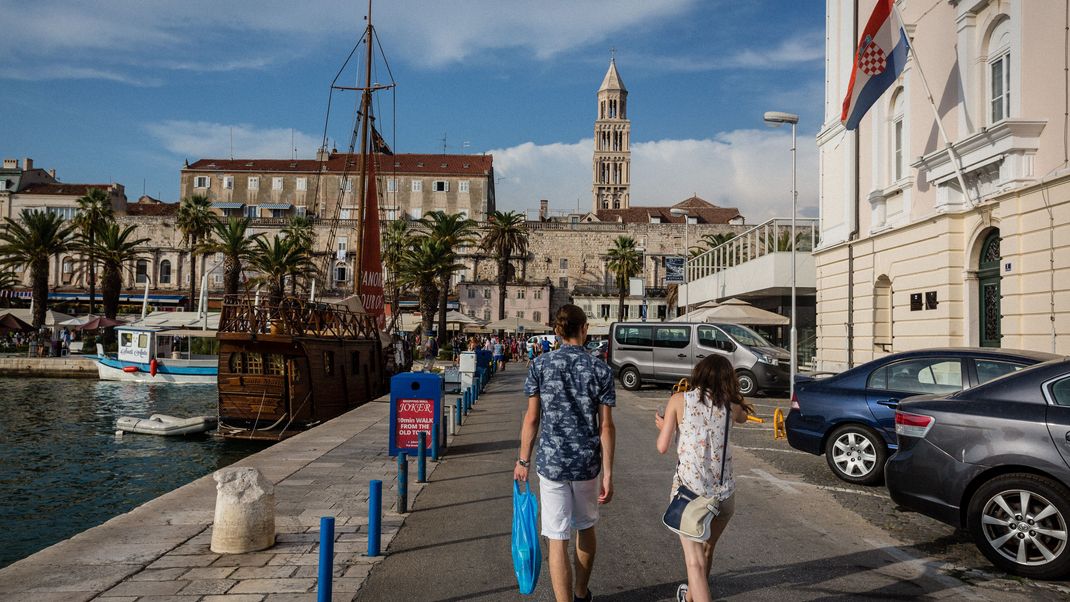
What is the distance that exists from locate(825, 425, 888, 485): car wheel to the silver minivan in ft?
42.6

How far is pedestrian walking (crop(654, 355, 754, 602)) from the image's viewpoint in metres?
4.98

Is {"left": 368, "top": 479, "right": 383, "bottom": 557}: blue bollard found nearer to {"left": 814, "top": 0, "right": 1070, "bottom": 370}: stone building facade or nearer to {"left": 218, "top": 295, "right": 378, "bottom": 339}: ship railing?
{"left": 814, "top": 0, "right": 1070, "bottom": 370}: stone building facade

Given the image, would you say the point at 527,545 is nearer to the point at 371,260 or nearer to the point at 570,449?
the point at 570,449

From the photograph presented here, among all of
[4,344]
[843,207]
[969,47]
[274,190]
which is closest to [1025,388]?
[969,47]

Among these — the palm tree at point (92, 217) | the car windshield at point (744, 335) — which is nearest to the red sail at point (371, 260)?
the car windshield at point (744, 335)

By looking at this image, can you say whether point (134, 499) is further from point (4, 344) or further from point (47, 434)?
point (4, 344)

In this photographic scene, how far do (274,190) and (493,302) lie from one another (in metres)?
32.3

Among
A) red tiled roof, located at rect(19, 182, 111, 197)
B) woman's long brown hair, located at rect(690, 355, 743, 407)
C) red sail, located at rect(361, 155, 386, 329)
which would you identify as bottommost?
woman's long brown hair, located at rect(690, 355, 743, 407)

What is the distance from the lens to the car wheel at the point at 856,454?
9.91 meters

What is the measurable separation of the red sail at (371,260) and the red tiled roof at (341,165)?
197ft

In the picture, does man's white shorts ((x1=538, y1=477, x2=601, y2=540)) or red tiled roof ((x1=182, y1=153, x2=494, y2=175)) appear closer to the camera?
man's white shorts ((x1=538, y1=477, x2=601, y2=540))

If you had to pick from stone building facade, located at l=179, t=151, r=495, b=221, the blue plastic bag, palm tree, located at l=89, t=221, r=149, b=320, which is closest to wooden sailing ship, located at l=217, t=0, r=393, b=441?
the blue plastic bag

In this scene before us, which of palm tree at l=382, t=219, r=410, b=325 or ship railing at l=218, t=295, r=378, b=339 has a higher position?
palm tree at l=382, t=219, r=410, b=325

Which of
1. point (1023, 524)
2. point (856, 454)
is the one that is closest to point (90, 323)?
point (856, 454)
